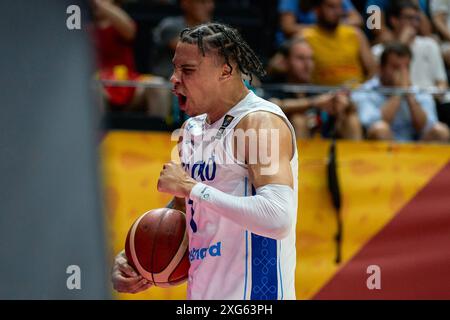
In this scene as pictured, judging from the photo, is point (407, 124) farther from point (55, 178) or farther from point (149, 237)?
point (149, 237)

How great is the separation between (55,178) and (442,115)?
12.4ft

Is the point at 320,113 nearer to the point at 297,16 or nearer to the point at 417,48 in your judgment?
the point at 417,48

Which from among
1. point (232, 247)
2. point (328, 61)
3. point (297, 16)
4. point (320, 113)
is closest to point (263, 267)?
point (232, 247)

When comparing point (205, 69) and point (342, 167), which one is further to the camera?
point (342, 167)

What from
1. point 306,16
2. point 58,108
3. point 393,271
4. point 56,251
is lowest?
point 393,271

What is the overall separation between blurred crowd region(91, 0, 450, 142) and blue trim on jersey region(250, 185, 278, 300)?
2.86 meters

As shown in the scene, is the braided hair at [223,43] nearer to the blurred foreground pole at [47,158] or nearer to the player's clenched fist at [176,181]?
the player's clenched fist at [176,181]

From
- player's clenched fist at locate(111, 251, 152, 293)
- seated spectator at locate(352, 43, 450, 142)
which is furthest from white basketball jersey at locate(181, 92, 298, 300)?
seated spectator at locate(352, 43, 450, 142)

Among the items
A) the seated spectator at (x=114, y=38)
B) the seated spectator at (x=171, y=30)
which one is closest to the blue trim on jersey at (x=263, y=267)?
the seated spectator at (x=114, y=38)

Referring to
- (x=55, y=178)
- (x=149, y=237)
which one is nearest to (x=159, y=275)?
(x=149, y=237)

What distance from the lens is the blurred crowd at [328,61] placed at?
23.2 ft

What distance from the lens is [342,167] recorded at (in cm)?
689

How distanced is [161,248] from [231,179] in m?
0.54

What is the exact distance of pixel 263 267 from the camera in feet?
12.0
